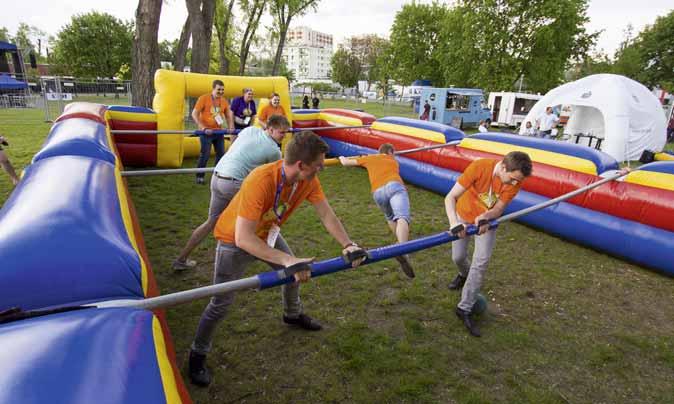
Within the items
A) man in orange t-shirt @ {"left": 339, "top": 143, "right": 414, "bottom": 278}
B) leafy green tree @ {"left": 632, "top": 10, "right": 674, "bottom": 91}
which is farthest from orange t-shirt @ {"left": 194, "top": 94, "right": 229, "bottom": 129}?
leafy green tree @ {"left": 632, "top": 10, "right": 674, "bottom": 91}

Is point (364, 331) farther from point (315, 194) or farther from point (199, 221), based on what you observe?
point (199, 221)

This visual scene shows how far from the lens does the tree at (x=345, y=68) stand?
67188 millimetres

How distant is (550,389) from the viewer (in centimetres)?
305

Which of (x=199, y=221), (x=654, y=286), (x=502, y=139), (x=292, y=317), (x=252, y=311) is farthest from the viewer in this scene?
(x=502, y=139)

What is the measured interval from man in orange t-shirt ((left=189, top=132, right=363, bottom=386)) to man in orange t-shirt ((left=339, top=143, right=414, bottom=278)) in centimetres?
190

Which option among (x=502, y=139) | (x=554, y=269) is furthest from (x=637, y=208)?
(x=502, y=139)

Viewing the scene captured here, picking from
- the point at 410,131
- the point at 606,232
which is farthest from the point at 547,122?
the point at 606,232

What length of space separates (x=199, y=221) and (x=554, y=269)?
5242 mm

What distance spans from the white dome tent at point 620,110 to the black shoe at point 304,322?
12633 millimetres

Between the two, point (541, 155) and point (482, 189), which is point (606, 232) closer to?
point (541, 155)

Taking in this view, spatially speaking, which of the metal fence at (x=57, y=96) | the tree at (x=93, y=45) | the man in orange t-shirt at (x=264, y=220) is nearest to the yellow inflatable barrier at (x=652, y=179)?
the man in orange t-shirt at (x=264, y=220)

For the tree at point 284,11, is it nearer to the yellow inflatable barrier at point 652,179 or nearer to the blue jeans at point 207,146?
the blue jeans at point 207,146

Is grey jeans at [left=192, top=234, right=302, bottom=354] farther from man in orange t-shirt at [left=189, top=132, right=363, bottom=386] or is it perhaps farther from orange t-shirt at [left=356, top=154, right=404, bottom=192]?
orange t-shirt at [left=356, top=154, right=404, bottom=192]

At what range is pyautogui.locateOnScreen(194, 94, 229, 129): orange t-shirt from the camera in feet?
23.8
